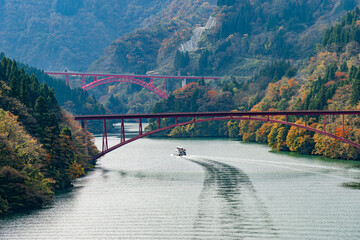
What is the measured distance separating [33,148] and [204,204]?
695 inches

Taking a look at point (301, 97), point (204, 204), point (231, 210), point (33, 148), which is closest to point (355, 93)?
point (301, 97)

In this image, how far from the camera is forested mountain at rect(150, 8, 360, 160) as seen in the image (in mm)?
99250

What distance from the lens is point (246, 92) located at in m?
167

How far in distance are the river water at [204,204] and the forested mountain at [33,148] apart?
6.71 feet

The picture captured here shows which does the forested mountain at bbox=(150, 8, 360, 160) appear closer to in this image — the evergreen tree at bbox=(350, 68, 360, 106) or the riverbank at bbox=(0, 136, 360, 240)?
the evergreen tree at bbox=(350, 68, 360, 106)

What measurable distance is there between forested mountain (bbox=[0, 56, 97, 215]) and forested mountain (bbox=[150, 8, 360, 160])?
1496 inches

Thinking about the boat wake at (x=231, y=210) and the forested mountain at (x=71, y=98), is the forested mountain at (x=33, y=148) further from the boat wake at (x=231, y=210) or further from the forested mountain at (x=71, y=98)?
the forested mountain at (x=71, y=98)

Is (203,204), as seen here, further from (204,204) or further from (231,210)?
(231,210)

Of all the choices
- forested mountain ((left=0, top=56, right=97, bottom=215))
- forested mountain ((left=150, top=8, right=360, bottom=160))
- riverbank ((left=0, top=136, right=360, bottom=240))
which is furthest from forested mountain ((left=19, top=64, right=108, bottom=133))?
forested mountain ((left=0, top=56, right=97, bottom=215))

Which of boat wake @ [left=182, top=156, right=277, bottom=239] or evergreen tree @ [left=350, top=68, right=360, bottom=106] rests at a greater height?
evergreen tree @ [left=350, top=68, right=360, bottom=106]

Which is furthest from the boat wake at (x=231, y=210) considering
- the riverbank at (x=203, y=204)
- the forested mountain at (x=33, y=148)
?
the forested mountain at (x=33, y=148)

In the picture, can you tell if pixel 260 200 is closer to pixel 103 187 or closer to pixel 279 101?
pixel 103 187

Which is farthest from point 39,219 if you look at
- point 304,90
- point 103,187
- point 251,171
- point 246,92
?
point 246,92

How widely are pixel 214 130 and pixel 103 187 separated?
90.7 metres
